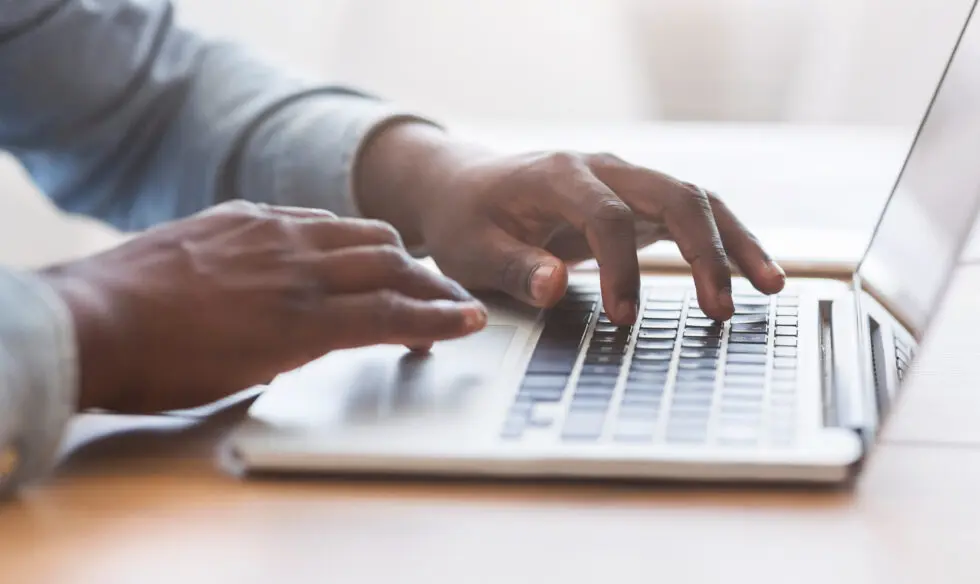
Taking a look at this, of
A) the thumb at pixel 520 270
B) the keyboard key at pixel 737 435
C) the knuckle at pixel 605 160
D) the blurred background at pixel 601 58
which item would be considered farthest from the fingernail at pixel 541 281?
the blurred background at pixel 601 58

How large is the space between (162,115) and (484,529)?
1.96ft

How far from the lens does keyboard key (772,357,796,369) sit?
0.54 m

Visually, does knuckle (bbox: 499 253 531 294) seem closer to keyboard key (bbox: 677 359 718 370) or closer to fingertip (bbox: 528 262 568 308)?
fingertip (bbox: 528 262 568 308)

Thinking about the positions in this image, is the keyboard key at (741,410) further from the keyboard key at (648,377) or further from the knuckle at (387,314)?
the knuckle at (387,314)

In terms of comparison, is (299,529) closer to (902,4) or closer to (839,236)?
(839,236)

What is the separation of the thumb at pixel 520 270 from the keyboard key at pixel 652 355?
3.9 inches

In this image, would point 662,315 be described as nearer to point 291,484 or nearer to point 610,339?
point 610,339

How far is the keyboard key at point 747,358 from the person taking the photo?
543mm

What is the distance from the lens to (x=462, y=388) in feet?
1.69

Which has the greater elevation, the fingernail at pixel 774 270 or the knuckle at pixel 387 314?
the fingernail at pixel 774 270

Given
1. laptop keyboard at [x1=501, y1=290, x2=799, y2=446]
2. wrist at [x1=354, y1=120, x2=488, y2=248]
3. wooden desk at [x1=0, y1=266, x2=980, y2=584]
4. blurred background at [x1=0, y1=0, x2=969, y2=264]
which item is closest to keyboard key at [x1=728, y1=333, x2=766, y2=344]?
laptop keyboard at [x1=501, y1=290, x2=799, y2=446]

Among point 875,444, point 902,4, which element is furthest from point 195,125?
point 902,4

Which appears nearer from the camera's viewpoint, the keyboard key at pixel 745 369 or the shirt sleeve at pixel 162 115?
the keyboard key at pixel 745 369

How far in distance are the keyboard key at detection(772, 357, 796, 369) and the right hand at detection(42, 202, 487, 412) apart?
0.14 m
